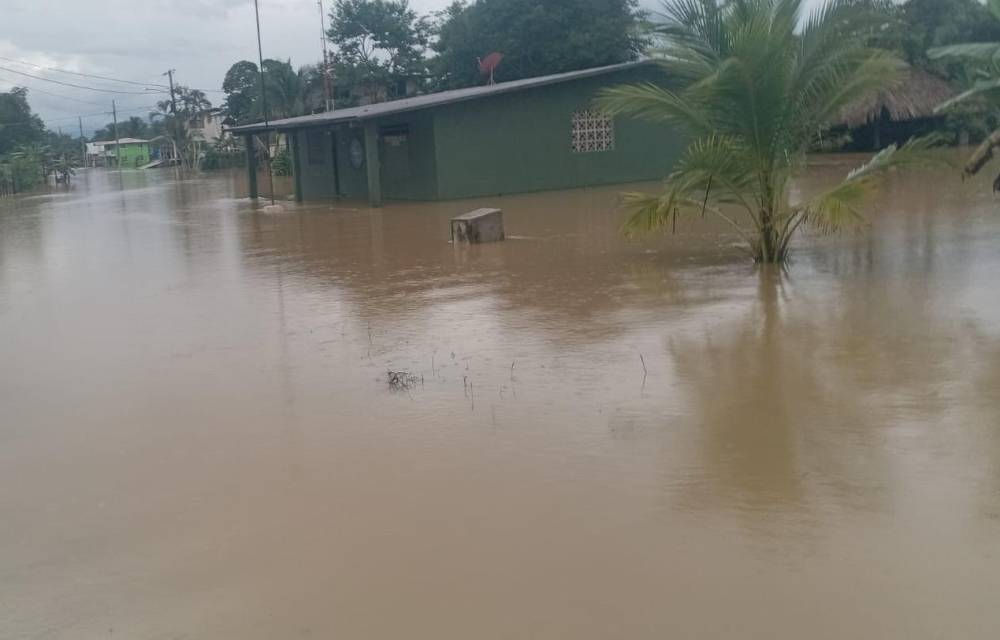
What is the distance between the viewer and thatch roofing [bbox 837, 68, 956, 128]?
30766 mm

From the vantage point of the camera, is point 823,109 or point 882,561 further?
point 823,109

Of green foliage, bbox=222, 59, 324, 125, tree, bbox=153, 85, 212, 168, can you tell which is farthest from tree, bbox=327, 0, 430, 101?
tree, bbox=153, 85, 212, 168

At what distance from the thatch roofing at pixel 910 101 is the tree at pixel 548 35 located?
416 inches

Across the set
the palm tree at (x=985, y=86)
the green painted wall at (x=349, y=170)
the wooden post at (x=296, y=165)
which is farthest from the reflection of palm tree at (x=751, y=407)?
the wooden post at (x=296, y=165)

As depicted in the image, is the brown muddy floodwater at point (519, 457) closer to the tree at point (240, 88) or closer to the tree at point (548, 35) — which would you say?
the tree at point (548, 35)

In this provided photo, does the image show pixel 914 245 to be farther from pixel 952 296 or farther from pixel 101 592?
pixel 101 592

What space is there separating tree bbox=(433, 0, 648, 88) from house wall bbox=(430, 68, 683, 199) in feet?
47.2

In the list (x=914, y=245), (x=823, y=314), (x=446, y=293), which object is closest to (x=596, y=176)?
(x=914, y=245)

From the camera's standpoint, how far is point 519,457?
17.4 feet

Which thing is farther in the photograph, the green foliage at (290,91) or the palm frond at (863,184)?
the green foliage at (290,91)

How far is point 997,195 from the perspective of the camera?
1662 cm

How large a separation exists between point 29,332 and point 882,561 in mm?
8450

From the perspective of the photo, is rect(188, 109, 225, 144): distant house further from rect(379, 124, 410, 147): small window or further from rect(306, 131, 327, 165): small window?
rect(379, 124, 410, 147): small window

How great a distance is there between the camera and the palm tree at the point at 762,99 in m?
9.98
